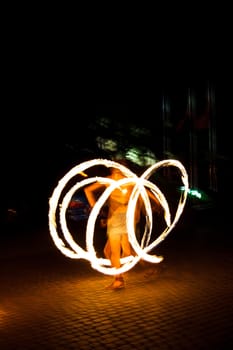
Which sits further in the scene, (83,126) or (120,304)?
(83,126)

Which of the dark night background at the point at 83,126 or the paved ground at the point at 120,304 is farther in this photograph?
the dark night background at the point at 83,126

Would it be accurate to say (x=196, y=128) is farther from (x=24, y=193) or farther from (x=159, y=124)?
(x=24, y=193)

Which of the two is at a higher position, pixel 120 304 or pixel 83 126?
pixel 83 126

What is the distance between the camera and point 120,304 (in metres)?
7.17

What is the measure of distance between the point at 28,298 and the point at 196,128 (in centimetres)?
1664

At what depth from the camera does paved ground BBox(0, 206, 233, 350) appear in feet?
19.0

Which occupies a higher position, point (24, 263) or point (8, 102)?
point (8, 102)

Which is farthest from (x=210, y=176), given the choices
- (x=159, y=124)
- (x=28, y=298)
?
(x=28, y=298)

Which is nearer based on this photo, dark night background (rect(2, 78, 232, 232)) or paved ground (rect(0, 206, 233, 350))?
paved ground (rect(0, 206, 233, 350))

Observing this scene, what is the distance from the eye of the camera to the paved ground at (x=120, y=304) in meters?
5.78

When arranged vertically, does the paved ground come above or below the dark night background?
below

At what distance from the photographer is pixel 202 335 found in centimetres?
582

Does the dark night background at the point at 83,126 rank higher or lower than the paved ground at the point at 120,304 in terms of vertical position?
higher

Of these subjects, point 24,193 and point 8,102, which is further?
point 8,102
